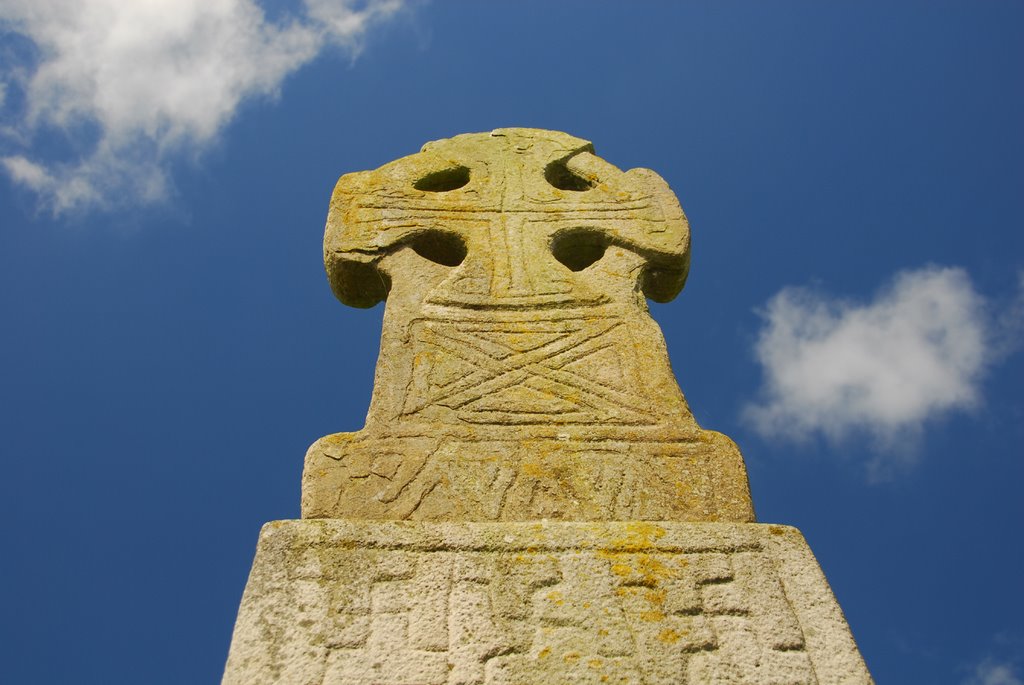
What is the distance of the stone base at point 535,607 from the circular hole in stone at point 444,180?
2.20 meters

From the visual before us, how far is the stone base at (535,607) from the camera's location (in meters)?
2.34

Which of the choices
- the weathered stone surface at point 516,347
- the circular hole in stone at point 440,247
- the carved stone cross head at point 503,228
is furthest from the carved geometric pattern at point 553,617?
the circular hole in stone at point 440,247

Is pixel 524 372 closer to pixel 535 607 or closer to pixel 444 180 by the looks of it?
pixel 535 607

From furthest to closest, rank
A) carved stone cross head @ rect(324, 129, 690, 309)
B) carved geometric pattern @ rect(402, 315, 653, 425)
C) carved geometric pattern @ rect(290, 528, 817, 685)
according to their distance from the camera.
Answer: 1. carved stone cross head @ rect(324, 129, 690, 309)
2. carved geometric pattern @ rect(402, 315, 653, 425)
3. carved geometric pattern @ rect(290, 528, 817, 685)

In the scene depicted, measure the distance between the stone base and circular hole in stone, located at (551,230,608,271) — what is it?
5.69 feet

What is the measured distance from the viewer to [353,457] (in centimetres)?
298

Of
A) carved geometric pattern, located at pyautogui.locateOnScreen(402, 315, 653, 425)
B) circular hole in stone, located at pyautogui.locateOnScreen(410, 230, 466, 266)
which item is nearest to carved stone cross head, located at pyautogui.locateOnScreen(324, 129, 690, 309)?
circular hole in stone, located at pyautogui.locateOnScreen(410, 230, 466, 266)

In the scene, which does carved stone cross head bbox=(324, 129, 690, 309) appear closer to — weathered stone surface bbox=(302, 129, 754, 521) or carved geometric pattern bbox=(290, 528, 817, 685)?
weathered stone surface bbox=(302, 129, 754, 521)

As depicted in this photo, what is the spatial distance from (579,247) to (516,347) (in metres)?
0.96

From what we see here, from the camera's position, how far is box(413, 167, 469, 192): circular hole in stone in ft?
14.7

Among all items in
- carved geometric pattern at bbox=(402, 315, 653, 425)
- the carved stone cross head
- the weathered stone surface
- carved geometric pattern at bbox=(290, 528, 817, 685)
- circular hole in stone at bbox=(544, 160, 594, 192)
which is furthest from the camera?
circular hole in stone at bbox=(544, 160, 594, 192)

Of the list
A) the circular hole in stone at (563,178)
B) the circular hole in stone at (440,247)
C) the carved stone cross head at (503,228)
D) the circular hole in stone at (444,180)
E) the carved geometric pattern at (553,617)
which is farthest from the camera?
the circular hole in stone at (563,178)

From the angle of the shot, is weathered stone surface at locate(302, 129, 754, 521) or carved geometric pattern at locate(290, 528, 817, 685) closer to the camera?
carved geometric pattern at locate(290, 528, 817, 685)

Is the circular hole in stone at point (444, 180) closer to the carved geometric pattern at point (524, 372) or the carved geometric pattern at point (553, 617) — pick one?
the carved geometric pattern at point (524, 372)
